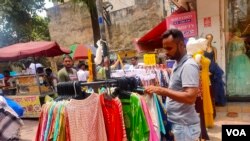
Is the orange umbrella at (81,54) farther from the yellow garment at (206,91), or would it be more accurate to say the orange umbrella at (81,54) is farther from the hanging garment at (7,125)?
the hanging garment at (7,125)

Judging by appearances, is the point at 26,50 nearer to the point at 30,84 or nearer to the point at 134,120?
the point at 30,84

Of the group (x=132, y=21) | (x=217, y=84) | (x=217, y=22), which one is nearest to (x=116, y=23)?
(x=132, y=21)

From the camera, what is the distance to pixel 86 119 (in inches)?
88.9

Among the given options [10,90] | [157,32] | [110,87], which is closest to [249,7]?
[157,32]

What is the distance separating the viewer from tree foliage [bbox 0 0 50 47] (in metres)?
14.9

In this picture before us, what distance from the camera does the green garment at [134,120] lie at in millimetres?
2252

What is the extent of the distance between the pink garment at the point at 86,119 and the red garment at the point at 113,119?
0.05m

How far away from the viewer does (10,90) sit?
10.1m

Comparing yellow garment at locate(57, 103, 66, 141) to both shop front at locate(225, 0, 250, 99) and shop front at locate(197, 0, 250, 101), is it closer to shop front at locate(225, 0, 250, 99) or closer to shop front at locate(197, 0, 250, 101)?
shop front at locate(197, 0, 250, 101)

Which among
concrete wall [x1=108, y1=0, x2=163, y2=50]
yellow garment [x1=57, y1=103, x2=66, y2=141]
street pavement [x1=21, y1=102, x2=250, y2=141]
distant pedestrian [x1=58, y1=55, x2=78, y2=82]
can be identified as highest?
concrete wall [x1=108, y1=0, x2=163, y2=50]

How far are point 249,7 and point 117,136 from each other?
18.9 ft

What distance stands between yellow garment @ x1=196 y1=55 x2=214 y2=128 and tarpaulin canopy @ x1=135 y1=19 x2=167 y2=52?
1.89 meters

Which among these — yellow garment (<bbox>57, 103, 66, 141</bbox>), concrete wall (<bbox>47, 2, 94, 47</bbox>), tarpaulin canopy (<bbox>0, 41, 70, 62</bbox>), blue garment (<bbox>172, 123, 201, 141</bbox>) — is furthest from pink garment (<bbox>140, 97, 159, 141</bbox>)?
concrete wall (<bbox>47, 2, 94, 47</bbox>)

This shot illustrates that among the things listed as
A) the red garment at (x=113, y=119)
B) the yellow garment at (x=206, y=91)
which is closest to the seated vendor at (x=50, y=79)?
the yellow garment at (x=206, y=91)
